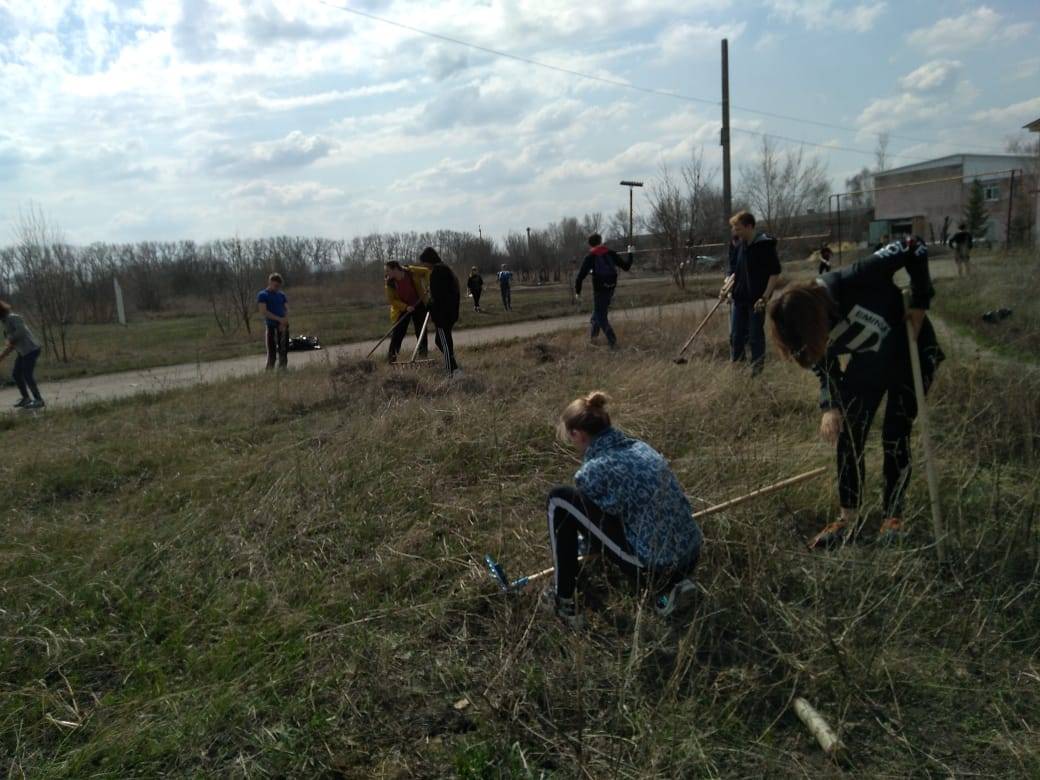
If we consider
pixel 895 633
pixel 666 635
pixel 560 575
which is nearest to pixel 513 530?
pixel 560 575

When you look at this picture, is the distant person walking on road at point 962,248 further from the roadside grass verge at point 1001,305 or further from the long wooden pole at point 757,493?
the long wooden pole at point 757,493

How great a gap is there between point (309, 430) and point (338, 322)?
49.7 feet

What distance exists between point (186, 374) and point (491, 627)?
10.8 m

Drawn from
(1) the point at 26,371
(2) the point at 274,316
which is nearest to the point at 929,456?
(2) the point at 274,316

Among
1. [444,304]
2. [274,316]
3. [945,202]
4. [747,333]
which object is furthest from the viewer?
[945,202]

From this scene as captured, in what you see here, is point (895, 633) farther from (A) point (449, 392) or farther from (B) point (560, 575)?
(A) point (449, 392)

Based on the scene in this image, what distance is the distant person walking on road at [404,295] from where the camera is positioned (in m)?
9.82

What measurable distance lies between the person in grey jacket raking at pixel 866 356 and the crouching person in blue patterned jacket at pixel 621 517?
0.89m

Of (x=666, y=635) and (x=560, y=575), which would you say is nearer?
(x=666, y=635)

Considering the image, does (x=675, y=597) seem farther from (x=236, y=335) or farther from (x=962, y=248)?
(x=236, y=335)

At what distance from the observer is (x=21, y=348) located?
9.55m

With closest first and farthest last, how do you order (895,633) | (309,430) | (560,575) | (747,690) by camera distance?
(747,690)
(895,633)
(560,575)
(309,430)

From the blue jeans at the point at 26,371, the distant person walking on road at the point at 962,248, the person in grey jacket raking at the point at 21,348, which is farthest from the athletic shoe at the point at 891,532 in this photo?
the distant person walking on road at the point at 962,248

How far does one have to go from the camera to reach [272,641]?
3020 mm
